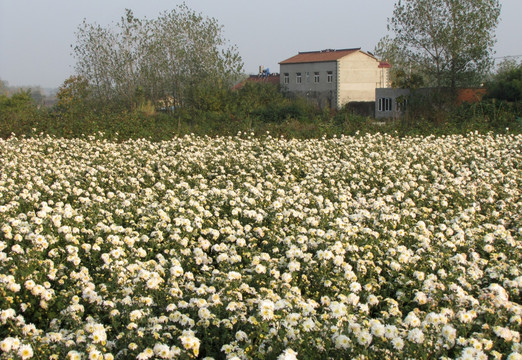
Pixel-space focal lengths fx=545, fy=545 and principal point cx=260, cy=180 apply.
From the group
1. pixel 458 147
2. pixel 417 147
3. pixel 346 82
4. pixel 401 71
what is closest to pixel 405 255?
pixel 417 147

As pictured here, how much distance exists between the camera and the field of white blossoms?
296 centimetres

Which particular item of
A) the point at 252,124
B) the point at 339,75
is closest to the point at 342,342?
the point at 252,124

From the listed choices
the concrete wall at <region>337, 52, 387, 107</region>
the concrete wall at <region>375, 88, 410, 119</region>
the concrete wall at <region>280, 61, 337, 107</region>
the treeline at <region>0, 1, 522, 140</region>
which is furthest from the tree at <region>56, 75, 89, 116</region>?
the concrete wall at <region>337, 52, 387, 107</region>

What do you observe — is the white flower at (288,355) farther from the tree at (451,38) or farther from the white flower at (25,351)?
the tree at (451,38)

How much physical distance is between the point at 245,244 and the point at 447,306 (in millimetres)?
1874

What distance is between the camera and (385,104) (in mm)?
31109

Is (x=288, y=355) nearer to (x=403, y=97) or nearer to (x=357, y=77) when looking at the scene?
(x=403, y=97)

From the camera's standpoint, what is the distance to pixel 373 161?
891cm

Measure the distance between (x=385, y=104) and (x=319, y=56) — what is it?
19509 millimetres

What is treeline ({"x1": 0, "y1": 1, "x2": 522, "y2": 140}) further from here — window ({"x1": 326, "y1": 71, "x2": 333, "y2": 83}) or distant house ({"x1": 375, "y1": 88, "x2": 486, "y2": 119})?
window ({"x1": 326, "y1": 71, "x2": 333, "y2": 83})

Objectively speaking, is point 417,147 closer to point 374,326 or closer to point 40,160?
point 40,160

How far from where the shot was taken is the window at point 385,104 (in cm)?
3083

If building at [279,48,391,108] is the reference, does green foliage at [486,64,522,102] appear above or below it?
below

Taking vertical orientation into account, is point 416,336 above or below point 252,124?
below
